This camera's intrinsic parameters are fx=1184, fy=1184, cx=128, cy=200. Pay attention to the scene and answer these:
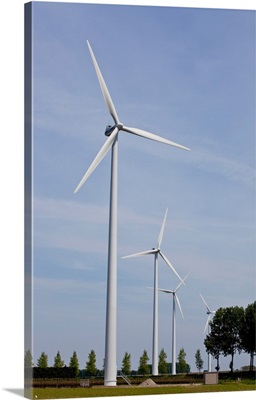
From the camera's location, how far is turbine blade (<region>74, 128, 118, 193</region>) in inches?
1209

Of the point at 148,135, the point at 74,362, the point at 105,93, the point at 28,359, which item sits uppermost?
the point at 105,93

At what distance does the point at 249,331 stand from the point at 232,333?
0.83 metres

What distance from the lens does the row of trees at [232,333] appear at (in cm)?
3375

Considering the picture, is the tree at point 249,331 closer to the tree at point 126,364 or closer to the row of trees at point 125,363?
the row of trees at point 125,363

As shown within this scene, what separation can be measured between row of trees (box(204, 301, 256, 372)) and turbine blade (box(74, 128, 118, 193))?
220 inches

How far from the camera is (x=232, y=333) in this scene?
1404 inches

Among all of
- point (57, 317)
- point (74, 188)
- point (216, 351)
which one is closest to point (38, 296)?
point (57, 317)

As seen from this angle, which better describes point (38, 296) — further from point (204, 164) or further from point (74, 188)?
point (204, 164)

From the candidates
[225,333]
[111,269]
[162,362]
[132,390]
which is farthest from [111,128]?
[225,333]

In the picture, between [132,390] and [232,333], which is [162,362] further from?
[232,333]

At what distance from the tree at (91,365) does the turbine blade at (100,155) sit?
4.28 metres

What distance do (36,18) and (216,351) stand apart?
11380 mm

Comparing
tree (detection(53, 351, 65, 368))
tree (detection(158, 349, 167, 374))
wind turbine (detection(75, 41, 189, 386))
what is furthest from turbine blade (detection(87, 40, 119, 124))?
tree (detection(158, 349, 167, 374))

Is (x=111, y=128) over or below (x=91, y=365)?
over
